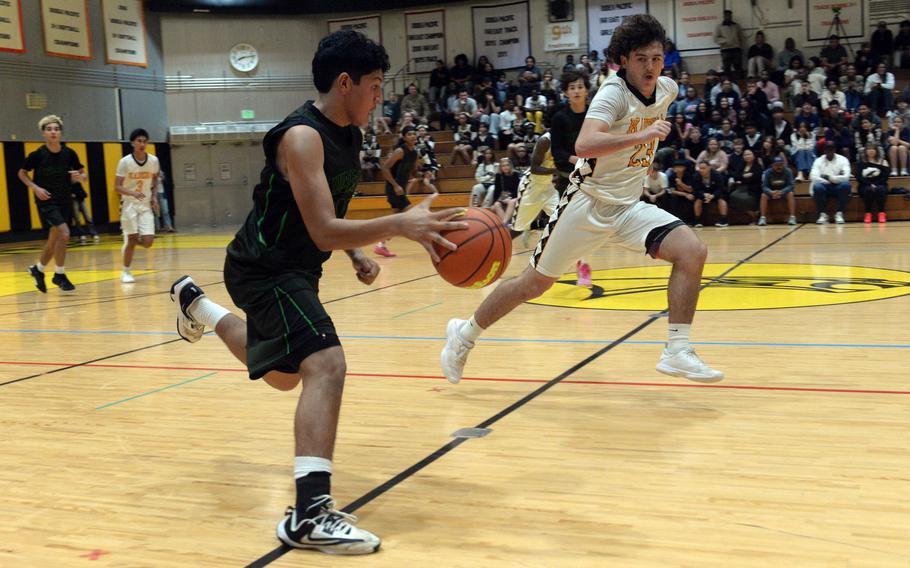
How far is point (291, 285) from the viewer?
298 cm

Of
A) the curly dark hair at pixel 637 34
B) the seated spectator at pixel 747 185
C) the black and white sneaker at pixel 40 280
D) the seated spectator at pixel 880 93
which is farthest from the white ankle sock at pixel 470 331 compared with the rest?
the seated spectator at pixel 880 93

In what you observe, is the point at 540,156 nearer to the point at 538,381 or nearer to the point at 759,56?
the point at 538,381

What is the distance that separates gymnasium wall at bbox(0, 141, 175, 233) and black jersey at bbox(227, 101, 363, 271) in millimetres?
18832

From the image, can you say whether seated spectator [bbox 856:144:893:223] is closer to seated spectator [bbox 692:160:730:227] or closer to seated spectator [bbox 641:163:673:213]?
→ seated spectator [bbox 692:160:730:227]

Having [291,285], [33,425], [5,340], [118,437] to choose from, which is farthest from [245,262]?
[5,340]

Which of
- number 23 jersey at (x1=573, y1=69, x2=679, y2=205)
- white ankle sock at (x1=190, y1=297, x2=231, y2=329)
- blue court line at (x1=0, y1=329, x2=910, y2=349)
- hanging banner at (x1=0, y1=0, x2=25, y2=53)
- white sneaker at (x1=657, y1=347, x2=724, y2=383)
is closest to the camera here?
white ankle sock at (x1=190, y1=297, x2=231, y2=329)

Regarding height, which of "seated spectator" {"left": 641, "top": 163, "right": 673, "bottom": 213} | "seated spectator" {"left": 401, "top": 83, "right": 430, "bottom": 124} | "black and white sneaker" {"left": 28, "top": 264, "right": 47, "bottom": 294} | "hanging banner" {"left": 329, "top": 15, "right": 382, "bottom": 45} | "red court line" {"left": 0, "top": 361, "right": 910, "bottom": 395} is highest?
"hanging banner" {"left": 329, "top": 15, "right": 382, "bottom": 45}

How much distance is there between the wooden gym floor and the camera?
8.63 feet

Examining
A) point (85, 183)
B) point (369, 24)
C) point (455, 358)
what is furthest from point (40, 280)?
point (369, 24)

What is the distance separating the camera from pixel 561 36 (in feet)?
81.0

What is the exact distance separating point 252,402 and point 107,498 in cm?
140

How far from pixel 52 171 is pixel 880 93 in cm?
1490

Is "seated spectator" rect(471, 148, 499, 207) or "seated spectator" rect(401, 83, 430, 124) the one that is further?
"seated spectator" rect(401, 83, 430, 124)

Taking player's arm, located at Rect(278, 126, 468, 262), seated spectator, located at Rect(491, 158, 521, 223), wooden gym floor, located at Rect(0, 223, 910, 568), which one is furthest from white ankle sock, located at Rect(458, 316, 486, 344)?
seated spectator, located at Rect(491, 158, 521, 223)
